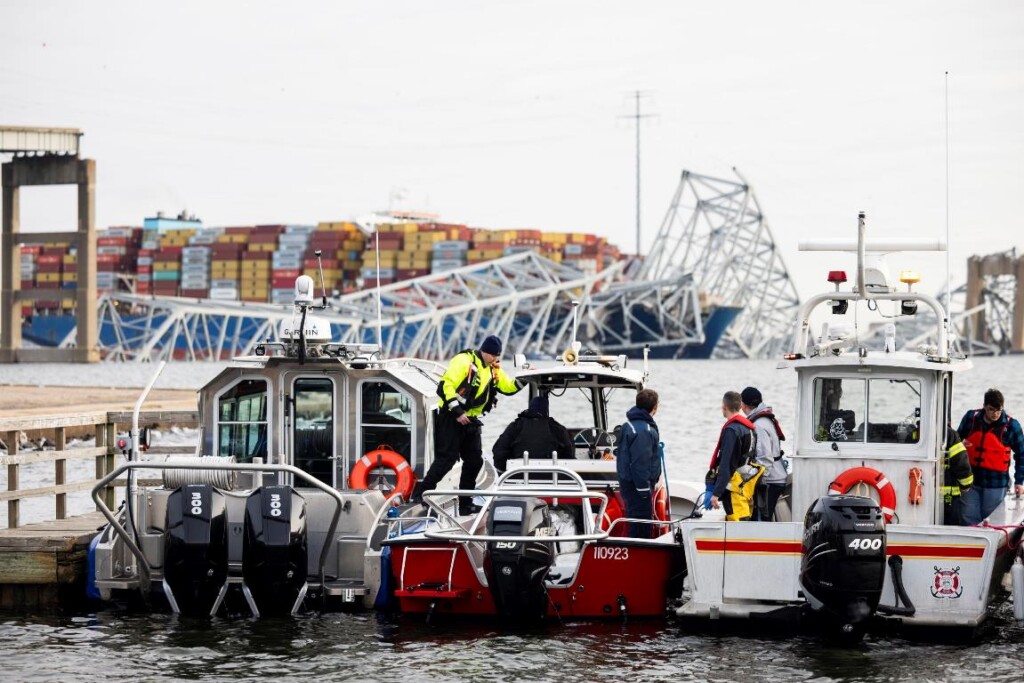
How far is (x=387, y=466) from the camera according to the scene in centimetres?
1413

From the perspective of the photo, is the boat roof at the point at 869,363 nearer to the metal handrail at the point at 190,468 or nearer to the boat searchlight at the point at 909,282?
the boat searchlight at the point at 909,282

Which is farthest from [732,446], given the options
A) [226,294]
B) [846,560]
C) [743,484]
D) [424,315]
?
[226,294]

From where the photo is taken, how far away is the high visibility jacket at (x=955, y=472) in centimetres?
1220

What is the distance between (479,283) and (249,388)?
361 ft

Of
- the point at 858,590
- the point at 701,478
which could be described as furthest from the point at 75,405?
the point at 858,590

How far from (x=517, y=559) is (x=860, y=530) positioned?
2750 mm

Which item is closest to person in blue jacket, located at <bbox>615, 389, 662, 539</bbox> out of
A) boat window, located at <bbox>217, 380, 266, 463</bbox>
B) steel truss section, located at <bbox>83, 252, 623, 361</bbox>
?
boat window, located at <bbox>217, 380, 266, 463</bbox>

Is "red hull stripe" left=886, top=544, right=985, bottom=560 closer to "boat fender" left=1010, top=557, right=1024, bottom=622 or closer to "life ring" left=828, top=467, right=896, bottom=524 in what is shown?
"life ring" left=828, top=467, right=896, bottom=524

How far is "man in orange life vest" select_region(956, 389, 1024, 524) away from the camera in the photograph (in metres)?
12.6

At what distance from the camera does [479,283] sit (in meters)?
124

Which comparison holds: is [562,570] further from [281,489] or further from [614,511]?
[281,489]

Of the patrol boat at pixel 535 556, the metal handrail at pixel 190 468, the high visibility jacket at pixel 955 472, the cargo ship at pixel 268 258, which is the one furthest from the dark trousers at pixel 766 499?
the cargo ship at pixel 268 258

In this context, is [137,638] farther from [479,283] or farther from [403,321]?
[479,283]

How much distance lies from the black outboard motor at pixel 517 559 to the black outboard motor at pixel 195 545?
7.70 feet
